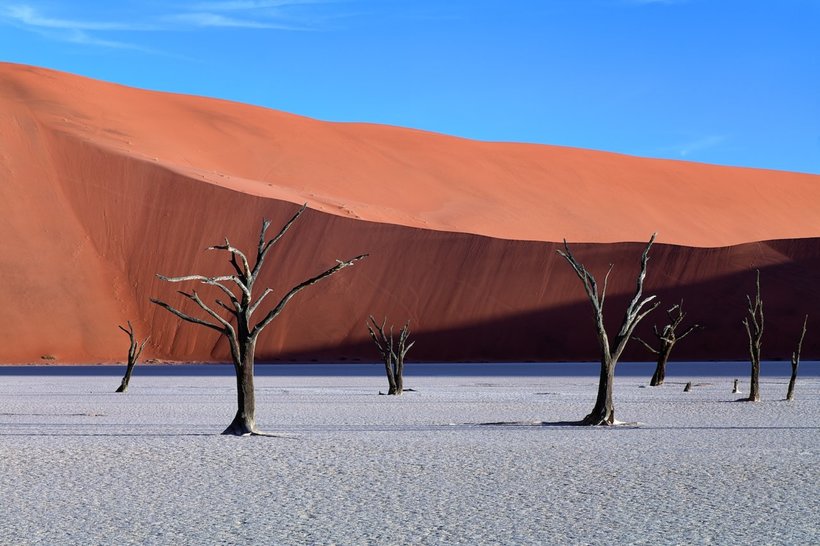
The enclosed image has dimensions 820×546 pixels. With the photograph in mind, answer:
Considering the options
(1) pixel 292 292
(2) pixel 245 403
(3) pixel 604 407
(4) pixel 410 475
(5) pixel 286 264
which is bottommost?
(4) pixel 410 475

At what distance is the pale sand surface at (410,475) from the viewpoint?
793 centimetres

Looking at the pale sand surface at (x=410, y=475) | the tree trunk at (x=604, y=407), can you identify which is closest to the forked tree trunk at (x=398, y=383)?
the pale sand surface at (x=410, y=475)

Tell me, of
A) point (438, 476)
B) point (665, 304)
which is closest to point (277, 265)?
point (665, 304)

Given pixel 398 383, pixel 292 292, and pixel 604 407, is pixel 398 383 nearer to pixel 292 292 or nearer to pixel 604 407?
pixel 604 407

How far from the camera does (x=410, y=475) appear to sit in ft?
35.7

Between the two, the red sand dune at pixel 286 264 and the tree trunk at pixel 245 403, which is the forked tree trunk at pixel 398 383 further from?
the red sand dune at pixel 286 264

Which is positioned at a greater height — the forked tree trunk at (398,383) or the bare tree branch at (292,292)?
the bare tree branch at (292,292)

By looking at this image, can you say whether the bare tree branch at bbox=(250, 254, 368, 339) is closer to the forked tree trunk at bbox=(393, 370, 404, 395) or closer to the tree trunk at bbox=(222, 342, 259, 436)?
the tree trunk at bbox=(222, 342, 259, 436)

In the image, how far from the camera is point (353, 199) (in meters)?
72.8

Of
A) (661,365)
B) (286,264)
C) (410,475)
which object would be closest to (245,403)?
(410,475)

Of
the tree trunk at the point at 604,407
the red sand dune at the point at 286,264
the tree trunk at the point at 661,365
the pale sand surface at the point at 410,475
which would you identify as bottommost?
the pale sand surface at the point at 410,475

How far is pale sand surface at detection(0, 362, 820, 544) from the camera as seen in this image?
7926mm

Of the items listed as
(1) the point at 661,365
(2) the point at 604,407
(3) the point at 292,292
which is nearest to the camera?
(3) the point at 292,292

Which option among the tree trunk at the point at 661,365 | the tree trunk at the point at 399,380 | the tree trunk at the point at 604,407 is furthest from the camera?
the tree trunk at the point at 661,365
